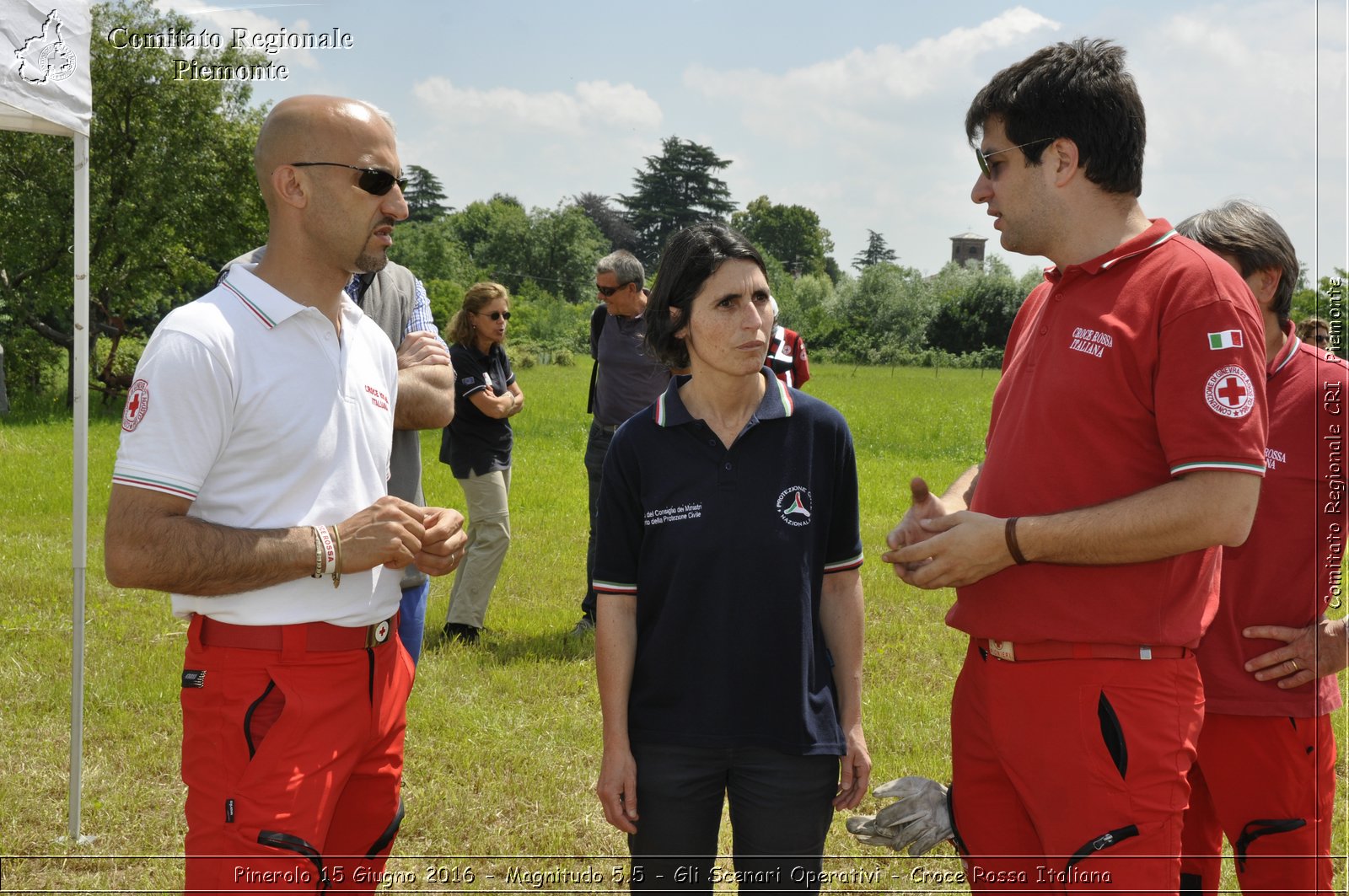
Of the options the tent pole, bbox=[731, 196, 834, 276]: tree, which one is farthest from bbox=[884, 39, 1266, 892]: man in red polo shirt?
bbox=[731, 196, 834, 276]: tree

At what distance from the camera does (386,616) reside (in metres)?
2.56

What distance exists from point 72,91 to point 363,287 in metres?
1.57

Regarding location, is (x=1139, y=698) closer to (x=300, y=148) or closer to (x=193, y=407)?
(x=193, y=407)

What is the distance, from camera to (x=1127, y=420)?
7.55 feet

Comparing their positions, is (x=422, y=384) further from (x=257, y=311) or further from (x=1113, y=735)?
(x=1113, y=735)

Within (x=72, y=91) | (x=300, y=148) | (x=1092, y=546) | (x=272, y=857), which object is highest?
(x=72, y=91)

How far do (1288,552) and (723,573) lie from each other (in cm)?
163

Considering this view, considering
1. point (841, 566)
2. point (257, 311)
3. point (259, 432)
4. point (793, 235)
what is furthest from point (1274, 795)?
point (793, 235)

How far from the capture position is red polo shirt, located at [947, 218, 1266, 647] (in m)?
2.18

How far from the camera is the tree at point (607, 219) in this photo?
7075cm

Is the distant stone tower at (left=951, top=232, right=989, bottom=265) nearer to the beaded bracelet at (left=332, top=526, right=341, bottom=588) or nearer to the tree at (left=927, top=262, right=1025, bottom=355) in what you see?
the tree at (left=927, top=262, right=1025, bottom=355)

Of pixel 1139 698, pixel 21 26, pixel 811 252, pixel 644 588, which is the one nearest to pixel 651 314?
pixel 644 588

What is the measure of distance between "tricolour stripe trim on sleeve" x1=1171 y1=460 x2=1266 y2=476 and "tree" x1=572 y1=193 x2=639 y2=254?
68.2m

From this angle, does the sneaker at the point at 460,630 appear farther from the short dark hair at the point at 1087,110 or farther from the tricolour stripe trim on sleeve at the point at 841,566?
the short dark hair at the point at 1087,110
